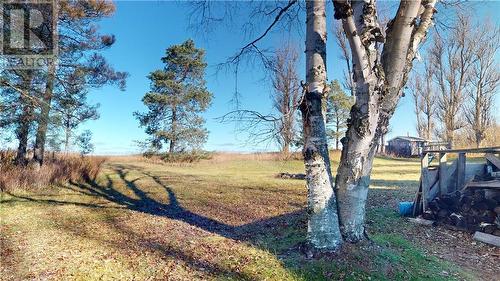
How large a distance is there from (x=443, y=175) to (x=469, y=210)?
3.90 feet

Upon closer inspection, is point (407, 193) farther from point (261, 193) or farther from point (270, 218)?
point (270, 218)

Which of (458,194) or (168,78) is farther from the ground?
(168,78)

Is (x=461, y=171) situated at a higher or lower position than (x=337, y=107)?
lower

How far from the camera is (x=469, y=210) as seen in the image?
18.3 feet

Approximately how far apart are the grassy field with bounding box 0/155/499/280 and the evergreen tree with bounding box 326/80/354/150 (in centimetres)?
1522

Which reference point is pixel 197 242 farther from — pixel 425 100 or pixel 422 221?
pixel 425 100

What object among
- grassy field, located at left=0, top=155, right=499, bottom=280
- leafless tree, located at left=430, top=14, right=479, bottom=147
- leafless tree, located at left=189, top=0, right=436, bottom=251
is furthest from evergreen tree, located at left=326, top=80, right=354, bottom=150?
leafless tree, located at left=189, top=0, right=436, bottom=251

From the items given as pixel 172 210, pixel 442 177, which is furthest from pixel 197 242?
pixel 442 177

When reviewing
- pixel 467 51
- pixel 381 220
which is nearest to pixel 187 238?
pixel 381 220

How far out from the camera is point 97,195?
8.72 m

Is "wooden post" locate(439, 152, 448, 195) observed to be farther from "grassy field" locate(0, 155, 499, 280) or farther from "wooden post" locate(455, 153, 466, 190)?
"grassy field" locate(0, 155, 499, 280)

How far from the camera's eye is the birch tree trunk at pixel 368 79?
336 cm

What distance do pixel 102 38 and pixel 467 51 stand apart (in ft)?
83.3

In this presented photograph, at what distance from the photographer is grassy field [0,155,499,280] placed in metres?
3.42
